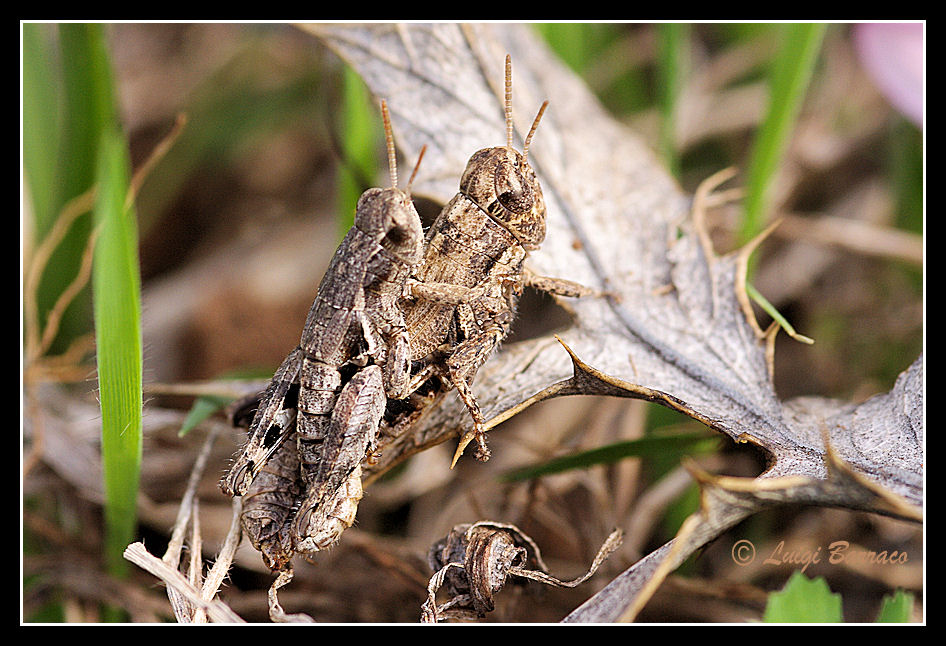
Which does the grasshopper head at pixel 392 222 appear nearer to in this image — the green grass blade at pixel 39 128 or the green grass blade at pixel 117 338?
the green grass blade at pixel 117 338

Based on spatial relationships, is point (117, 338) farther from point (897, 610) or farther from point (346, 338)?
point (897, 610)

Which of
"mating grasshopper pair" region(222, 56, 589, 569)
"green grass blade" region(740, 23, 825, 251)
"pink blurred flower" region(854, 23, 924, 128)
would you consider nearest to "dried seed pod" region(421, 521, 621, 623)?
"mating grasshopper pair" region(222, 56, 589, 569)

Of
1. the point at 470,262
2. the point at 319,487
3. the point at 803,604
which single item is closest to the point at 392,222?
the point at 470,262

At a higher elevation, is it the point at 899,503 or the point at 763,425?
the point at 763,425

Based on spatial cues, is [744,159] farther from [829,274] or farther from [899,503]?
[899,503]

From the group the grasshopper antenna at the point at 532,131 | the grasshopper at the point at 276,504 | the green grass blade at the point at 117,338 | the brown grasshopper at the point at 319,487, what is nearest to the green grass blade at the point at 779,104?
the grasshopper antenna at the point at 532,131

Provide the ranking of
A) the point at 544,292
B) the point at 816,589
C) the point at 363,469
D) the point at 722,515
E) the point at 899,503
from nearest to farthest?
the point at 899,503 → the point at 722,515 → the point at 816,589 → the point at 363,469 → the point at 544,292

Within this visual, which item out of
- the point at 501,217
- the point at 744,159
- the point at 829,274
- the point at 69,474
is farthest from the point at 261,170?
the point at 829,274
